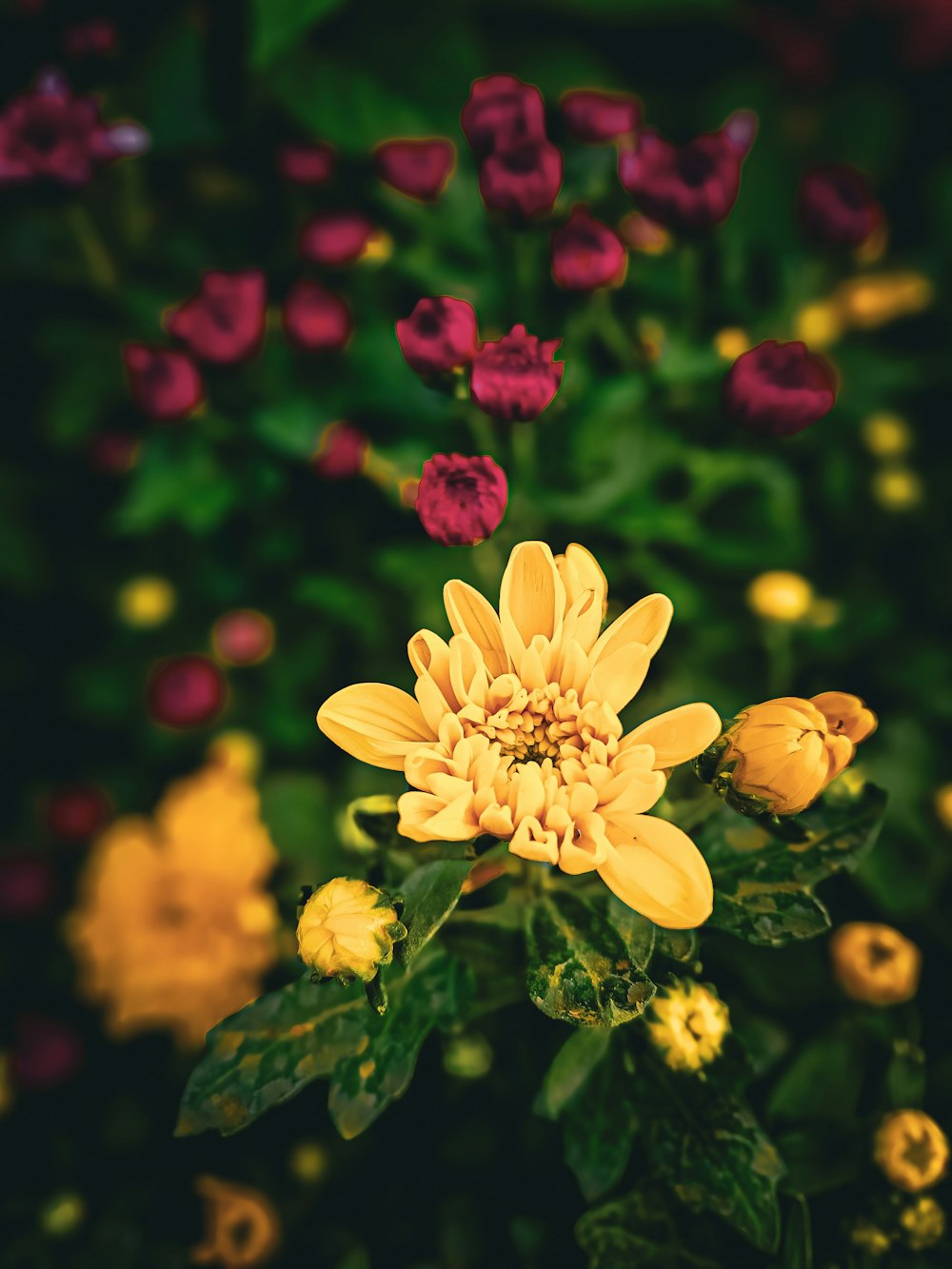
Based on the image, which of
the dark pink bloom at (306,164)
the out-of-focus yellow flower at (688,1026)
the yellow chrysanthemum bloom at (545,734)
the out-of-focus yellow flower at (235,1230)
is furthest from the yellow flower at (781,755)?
the dark pink bloom at (306,164)

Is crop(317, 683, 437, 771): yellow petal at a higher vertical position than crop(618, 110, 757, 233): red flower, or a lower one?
lower

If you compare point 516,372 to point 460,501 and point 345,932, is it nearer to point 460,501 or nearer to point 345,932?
point 460,501

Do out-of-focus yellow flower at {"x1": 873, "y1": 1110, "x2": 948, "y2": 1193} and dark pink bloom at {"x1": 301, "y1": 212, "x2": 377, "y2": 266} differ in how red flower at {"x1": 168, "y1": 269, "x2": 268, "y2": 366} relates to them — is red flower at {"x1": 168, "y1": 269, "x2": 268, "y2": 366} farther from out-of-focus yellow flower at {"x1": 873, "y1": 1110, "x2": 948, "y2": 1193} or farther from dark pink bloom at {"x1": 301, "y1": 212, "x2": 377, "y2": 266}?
out-of-focus yellow flower at {"x1": 873, "y1": 1110, "x2": 948, "y2": 1193}

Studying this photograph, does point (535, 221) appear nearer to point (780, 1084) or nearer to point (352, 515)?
point (352, 515)

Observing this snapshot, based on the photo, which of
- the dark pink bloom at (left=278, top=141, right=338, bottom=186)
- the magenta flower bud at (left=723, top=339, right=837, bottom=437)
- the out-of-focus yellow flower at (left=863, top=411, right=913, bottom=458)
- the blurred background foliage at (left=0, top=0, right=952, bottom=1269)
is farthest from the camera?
the out-of-focus yellow flower at (left=863, top=411, right=913, bottom=458)

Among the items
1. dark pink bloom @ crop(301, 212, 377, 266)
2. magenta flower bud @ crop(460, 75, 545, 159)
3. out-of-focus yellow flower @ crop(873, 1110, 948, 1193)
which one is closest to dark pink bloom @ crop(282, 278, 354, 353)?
dark pink bloom @ crop(301, 212, 377, 266)

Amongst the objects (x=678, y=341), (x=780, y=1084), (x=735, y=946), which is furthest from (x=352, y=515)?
(x=780, y=1084)
